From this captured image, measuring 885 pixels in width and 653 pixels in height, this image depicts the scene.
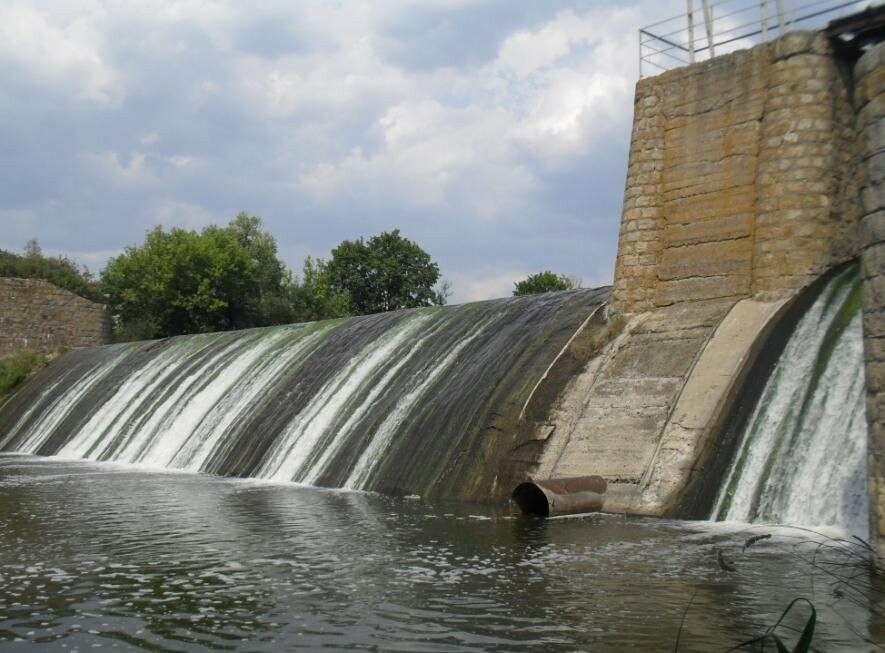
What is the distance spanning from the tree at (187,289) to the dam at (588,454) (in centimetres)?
2416

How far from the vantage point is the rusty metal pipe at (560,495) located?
1127cm

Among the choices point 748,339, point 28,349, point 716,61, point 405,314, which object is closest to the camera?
point 748,339

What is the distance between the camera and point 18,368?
35.0m

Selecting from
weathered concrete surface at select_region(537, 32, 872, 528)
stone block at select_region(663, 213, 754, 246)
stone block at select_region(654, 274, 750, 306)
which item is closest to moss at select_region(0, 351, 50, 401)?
weathered concrete surface at select_region(537, 32, 872, 528)

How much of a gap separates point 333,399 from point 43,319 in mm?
25053

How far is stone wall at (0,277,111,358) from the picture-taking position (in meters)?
37.9

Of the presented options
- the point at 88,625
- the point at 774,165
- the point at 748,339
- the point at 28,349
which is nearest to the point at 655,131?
the point at 774,165

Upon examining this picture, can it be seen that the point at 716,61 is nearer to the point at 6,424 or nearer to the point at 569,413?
the point at 569,413

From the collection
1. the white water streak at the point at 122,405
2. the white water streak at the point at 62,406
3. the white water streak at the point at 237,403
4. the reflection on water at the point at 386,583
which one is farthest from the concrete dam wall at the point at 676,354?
the white water streak at the point at 62,406

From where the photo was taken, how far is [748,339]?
41.5 ft

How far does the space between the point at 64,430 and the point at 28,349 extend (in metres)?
13.8

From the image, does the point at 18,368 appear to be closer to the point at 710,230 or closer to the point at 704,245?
the point at 704,245

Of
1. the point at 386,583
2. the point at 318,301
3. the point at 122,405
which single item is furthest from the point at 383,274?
the point at 386,583

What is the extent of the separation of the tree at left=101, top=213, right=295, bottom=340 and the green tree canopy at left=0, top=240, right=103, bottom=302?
15.3 meters
